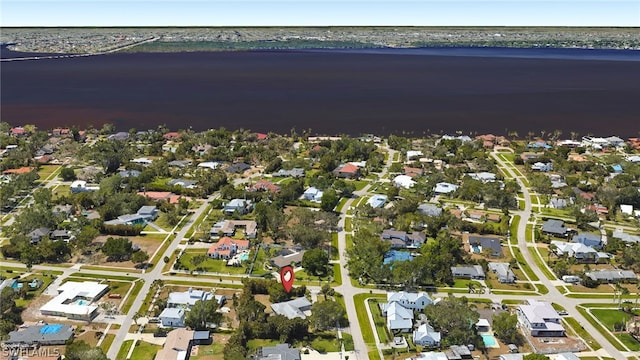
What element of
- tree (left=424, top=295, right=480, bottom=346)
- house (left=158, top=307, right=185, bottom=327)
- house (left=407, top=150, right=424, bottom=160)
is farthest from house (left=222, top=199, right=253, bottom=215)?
house (left=407, top=150, right=424, bottom=160)

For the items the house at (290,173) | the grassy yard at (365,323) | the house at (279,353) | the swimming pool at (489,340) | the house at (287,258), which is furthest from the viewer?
the house at (290,173)

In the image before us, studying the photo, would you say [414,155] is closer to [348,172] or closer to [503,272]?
[348,172]

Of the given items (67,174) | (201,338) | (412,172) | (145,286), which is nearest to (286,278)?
(201,338)

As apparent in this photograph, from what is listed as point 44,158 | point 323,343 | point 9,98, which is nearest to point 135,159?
point 44,158

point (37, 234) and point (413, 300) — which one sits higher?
point (37, 234)

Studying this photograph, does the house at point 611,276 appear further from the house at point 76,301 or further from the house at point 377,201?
the house at point 76,301

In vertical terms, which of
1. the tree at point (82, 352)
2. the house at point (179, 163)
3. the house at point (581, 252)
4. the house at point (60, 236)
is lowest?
the house at point (60, 236)

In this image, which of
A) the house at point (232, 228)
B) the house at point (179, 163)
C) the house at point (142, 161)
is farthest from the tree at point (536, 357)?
the house at point (142, 161)

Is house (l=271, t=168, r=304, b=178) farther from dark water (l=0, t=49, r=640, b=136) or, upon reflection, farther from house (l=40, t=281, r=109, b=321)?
house (l=40, t=281, r=109, b=321)

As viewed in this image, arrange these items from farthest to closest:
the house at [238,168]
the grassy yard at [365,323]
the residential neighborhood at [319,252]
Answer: the house at [238,168], the residential neighborhood at [319,252], the grassy yard at [365,323]
